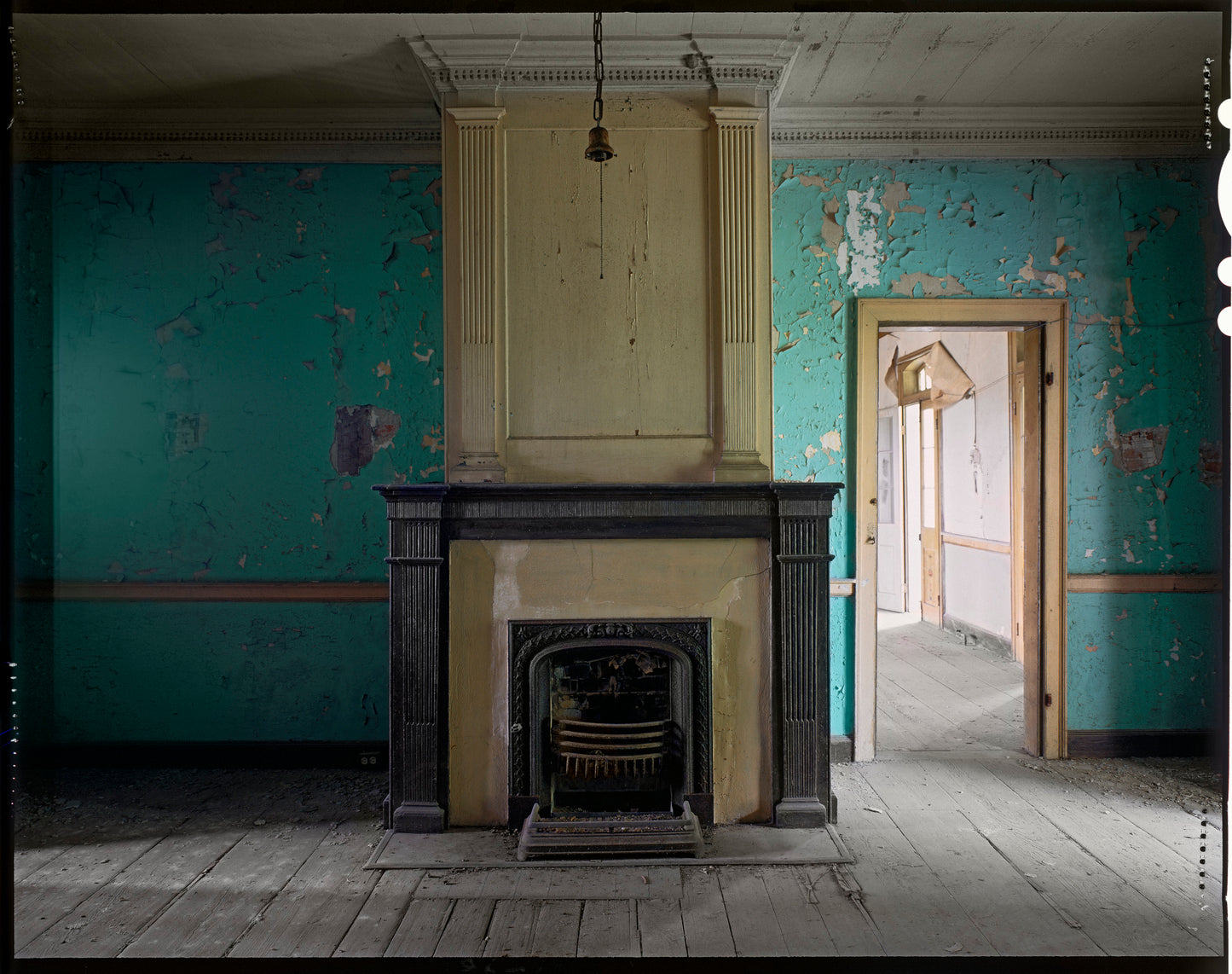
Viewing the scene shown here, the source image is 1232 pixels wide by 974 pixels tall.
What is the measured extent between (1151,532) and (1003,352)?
2.35 meters

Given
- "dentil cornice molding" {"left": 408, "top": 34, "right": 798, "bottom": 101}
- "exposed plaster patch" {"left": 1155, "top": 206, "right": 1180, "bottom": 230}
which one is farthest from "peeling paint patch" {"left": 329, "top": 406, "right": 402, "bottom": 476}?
"exposed plaster patch" {"left": 1155, "top": 206, "right": 1180, "bottom": 230}

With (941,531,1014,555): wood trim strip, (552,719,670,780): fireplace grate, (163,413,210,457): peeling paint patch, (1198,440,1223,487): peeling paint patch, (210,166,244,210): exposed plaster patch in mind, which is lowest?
(552,719,670,780): fireplace grate

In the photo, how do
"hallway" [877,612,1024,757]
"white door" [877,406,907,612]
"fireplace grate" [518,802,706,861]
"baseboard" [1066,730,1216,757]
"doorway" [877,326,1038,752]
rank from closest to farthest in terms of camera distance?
"fireplace grate" [518,802,706,861] < "baseboard" [1066,730,1216,757] < "hallway" [877,612,1024,757] < "doorway" [877,326,1038,752] < "white door" [877,406,907,612]

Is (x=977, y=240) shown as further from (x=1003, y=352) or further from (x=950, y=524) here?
(x=950, y=524)

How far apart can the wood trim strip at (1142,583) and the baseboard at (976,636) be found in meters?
1.91

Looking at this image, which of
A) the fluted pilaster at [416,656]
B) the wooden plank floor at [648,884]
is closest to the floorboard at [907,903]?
the wooden plank floor at [648,884]

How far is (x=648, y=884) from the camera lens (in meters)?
2.29

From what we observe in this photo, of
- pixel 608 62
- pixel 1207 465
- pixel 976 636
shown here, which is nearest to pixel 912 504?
pixel 976 636

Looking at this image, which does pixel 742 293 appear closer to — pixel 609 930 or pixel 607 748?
pixel 607 748

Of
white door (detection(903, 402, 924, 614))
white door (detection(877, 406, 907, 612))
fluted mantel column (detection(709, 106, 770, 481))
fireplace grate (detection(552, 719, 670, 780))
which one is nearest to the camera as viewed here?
fireplace grate (detection(552, 719, 670, 780))

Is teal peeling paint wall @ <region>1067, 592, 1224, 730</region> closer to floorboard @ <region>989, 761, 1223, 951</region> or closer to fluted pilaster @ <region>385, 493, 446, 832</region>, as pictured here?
floorboard @ <region>989, 761, 1223, 951</region>

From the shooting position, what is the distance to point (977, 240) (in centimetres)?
340

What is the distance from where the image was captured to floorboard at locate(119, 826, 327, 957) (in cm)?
202

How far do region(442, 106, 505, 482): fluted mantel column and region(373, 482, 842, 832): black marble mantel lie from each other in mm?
194
